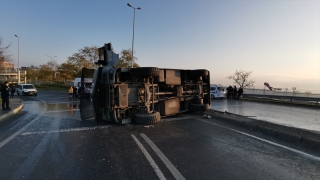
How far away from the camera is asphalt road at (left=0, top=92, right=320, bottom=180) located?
144 inches

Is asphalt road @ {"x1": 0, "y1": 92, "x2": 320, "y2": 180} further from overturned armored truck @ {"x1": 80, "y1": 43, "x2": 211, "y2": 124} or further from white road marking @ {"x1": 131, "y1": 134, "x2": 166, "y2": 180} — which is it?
overturned armored truck @ {"x1": 80, "y1": 43, "x2": 211, "y2": 124}

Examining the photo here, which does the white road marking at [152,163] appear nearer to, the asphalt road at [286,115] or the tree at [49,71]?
the asphalt road at [286,115]

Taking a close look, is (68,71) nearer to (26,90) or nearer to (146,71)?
(26,90)

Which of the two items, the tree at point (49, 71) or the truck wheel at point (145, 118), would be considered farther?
the tree at point (49, 71)

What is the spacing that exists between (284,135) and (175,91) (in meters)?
4.54

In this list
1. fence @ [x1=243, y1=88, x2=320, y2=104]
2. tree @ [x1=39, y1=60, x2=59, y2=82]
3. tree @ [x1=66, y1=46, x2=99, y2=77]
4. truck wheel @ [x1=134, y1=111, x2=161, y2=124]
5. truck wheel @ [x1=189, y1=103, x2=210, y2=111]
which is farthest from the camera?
tree @ [x1=39, y1=60, x2=59, y2=82]

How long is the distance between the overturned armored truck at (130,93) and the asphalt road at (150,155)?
0.81 m

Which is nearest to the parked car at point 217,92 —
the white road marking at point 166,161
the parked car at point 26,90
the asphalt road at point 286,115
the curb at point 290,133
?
the asphalt road at point 286,115

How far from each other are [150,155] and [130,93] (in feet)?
11.5

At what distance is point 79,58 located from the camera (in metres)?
41.9

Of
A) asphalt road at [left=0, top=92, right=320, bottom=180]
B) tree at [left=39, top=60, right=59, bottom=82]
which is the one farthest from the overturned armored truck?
tree at [left=39, top=60, right=59, bottom=82]

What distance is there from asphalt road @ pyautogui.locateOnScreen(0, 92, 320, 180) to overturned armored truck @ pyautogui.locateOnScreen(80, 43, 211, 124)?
0.81 meters

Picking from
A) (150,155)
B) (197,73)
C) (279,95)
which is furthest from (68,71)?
(150,155)

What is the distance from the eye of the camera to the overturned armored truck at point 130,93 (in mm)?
7348
